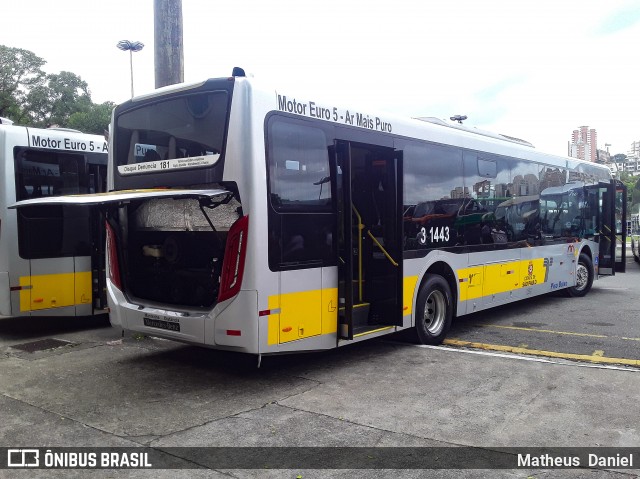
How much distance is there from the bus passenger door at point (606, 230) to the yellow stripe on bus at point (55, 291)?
11489 mm

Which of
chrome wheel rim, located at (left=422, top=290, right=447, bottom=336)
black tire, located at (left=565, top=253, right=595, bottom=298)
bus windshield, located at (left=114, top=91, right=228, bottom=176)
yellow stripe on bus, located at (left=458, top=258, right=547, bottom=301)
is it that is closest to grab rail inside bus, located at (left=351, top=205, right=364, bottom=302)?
chrome wheel rim, located at (left=422, top=290, right=447, bottom=336)

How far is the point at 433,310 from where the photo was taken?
27.6 ft

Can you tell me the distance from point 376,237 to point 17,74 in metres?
45.6

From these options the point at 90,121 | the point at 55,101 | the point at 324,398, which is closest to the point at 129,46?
the point at 90,121

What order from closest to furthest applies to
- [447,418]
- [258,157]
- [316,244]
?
[447,418] → [258,157] → [316,244]

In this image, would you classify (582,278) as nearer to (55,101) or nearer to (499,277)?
(499,277)

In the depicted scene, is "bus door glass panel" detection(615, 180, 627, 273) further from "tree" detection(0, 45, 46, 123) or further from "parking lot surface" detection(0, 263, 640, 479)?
"tree" detection(0, 45, 46, 123)

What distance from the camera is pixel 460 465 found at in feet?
13.8

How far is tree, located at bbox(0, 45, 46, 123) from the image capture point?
41719 millimetres

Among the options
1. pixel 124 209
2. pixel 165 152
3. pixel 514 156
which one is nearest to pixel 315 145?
pixel 165 152

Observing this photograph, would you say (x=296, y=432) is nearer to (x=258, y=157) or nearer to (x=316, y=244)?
(x=316, y=244)

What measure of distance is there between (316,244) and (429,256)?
2.32 m

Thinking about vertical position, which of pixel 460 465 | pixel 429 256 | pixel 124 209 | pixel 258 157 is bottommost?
pixel 460 465

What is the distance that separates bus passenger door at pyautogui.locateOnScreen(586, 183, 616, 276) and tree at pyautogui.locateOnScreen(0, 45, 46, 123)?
39.9m
